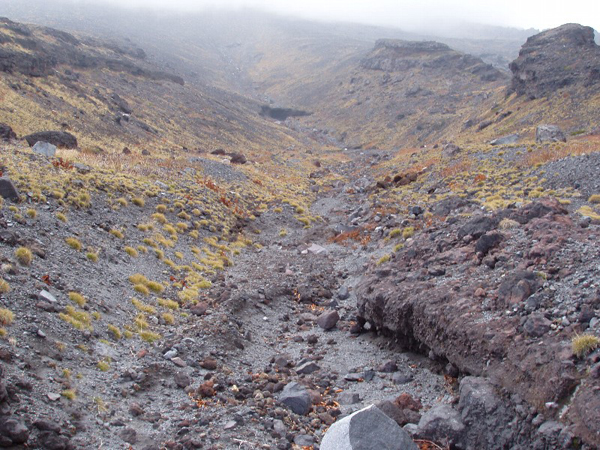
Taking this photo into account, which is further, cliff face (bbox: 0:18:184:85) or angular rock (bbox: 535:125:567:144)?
cliff face (bbox: 0:18:184:85)

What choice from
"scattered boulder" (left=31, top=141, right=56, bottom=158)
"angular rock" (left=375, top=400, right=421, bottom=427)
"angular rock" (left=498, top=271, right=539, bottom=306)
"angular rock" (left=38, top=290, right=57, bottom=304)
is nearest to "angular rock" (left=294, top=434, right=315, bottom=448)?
"angular rock" (left=375, top=400, right=421, bottom=427)

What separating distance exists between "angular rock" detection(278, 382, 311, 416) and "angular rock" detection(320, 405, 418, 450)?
1.87m

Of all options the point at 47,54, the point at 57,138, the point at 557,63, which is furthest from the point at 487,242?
the point at 47,54

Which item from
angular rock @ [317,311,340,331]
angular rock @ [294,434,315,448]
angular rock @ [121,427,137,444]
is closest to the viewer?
angular rock @ [121,427,137,444]

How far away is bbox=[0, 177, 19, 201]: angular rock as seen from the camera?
14508mm

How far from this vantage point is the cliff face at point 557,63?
56844mm

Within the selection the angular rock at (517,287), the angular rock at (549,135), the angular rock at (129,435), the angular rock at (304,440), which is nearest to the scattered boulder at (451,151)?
the angular rock at (549,135)

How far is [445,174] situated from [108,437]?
28.9m

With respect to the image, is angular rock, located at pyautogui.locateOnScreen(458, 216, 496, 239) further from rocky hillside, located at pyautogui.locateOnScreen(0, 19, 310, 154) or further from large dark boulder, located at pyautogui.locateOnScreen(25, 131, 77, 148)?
rocky hillside, located at pyautogui.locateOnScreen(0, 19, 310, 154)

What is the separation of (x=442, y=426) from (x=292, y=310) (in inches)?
314

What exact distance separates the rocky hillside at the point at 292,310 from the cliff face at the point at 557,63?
3254 centimetres

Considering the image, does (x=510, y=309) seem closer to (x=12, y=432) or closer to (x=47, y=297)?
(x=12, y=432)

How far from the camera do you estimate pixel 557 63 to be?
60.3 meters

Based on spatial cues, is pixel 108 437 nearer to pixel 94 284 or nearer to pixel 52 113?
pixel 94 284
